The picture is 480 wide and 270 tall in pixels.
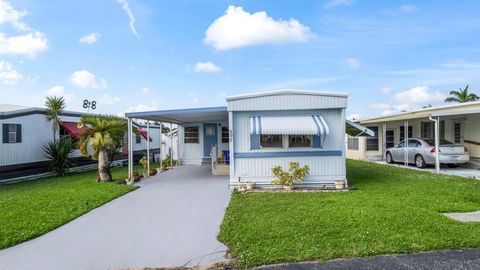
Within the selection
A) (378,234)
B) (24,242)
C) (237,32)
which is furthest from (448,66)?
(24,242)

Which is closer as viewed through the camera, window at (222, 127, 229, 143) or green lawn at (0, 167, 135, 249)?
green lawn at (0, 167, 135, 249)

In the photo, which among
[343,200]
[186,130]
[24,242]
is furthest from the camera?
[186,130]

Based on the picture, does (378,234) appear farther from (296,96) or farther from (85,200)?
(85,200)

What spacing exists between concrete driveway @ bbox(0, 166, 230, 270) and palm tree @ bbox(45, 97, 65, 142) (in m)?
10.3

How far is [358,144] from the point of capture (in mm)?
22562

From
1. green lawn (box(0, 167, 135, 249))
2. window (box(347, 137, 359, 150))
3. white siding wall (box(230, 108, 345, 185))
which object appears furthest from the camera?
window (box(347, 137, 359, 150))

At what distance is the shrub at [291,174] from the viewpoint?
399 inches

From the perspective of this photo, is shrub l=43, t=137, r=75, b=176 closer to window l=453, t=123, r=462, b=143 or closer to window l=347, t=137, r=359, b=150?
window l=347, t=137, r=359, b=150

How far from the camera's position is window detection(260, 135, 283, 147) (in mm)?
10750

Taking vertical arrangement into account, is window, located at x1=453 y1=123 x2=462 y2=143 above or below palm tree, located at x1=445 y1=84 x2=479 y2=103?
below

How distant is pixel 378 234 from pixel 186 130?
1456 centimetres

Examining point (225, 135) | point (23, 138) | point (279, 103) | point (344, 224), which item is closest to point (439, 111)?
point (279, 103)

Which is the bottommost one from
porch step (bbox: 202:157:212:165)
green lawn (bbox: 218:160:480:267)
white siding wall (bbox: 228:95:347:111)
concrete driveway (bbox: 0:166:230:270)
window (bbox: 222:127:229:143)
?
concrete driveway (bbox: 0:166:230:270)

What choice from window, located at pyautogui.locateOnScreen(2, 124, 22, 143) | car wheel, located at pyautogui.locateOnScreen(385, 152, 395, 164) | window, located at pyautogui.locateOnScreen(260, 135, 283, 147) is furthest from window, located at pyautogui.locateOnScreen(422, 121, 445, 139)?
window, located at pyautogui.locateOnScreen(2, 124, 22, 143)
